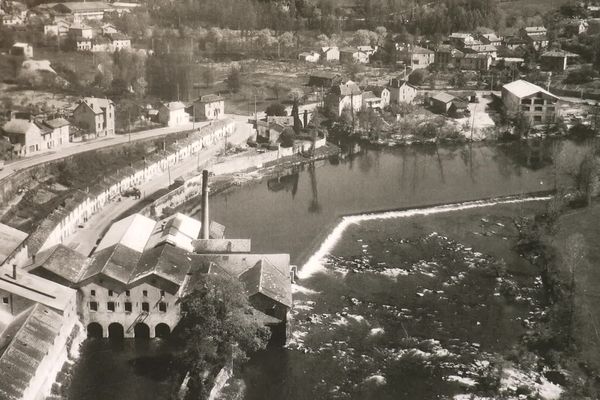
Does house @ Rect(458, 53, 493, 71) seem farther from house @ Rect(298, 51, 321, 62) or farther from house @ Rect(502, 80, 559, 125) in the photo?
house @ Rect(502, 80, 559, 125)

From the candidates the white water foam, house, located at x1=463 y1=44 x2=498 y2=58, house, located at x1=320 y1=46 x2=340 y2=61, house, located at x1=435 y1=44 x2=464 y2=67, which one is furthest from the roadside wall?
house, located at x1=463 y1=44 x2=498 y2=58

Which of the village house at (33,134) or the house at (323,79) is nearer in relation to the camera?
the village house at (33,134)

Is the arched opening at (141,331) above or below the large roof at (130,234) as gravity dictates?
below

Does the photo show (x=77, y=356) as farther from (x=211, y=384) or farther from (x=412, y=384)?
(x=412, y=384)

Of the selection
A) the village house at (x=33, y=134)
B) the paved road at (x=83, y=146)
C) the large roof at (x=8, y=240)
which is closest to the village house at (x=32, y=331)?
the large roof at (x=8, y=240)

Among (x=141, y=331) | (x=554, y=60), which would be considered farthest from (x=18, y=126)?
(x=554, y=60)

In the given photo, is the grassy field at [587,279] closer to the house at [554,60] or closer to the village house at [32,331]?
the village house at [32,331]

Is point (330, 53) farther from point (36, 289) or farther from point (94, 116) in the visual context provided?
point (36, 289)

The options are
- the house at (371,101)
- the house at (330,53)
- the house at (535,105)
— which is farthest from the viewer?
the house at (330,53)
